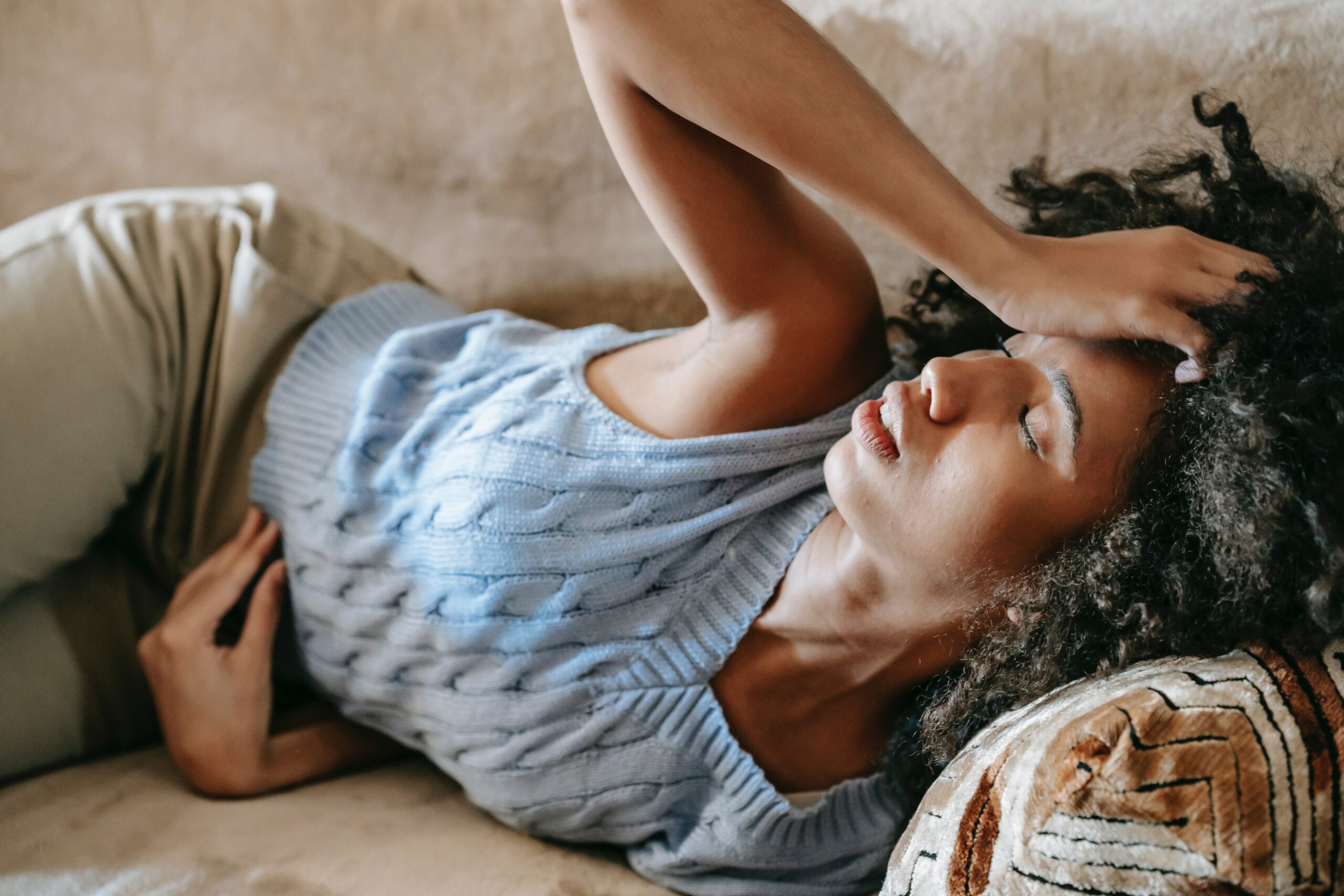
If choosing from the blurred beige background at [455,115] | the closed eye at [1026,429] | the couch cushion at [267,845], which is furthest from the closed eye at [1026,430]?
the couch cushion at [267,845]

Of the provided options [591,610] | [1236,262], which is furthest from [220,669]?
[1236,262]

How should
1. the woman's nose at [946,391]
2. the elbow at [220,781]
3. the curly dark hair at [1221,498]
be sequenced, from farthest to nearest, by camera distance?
the elbow at [220,781] → the woman's nose at [946,391] → the curly dark hair at [1221,498]

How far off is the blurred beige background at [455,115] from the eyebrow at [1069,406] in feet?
1.22

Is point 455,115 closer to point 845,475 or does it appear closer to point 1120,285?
point 845,475

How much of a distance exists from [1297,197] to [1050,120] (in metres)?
0.30

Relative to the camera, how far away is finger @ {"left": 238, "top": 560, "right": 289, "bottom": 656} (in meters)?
1.13

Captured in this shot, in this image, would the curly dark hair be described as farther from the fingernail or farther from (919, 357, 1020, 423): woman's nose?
(919, 357, 1020, 423): woman's nose

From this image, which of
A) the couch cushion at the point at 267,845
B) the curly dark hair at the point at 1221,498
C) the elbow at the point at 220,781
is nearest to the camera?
the curly dark hair at the point at 1221,498

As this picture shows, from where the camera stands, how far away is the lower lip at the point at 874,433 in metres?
0.82

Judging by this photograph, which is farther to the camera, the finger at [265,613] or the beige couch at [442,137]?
the finger at [265,613]

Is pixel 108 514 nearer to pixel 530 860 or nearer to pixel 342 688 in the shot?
pixel 342 688

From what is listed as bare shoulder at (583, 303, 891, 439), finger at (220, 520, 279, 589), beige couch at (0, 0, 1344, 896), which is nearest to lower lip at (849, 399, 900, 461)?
bare shoulder at (583, 303, 891, 439)

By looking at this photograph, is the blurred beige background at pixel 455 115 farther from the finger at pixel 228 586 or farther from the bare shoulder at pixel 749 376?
the finger at pixel 228 586

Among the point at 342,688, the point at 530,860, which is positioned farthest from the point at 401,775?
the point at 530,860
